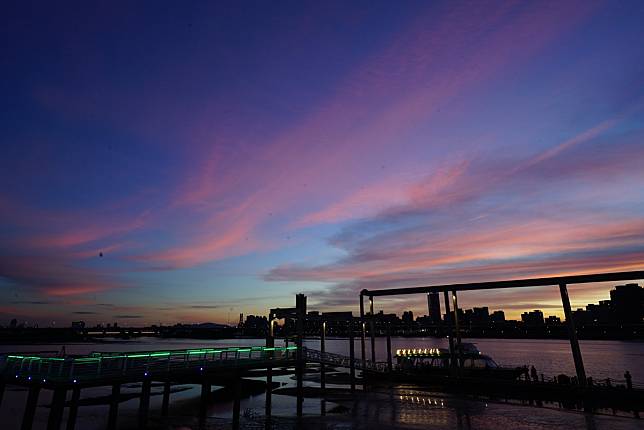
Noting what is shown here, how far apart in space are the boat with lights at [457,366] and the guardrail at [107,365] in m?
29.2

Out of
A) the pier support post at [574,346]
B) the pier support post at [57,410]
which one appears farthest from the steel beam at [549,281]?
the pier support post at [57,410]

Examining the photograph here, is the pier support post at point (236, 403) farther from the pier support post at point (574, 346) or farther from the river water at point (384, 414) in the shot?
the pier support post at point (574, 346)

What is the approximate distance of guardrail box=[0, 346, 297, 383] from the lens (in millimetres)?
22344

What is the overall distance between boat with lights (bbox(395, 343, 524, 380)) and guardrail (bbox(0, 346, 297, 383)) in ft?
95.9

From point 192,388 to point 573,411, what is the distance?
174 feet

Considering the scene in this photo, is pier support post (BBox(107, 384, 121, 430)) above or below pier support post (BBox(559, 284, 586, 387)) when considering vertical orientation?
below

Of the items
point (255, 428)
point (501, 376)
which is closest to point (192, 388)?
point (255, 428)

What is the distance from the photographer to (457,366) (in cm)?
5309

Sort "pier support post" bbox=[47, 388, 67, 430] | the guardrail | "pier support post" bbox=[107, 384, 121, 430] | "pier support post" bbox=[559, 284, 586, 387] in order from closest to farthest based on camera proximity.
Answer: "pier support post" bbox=[47, 388, 67, 430] < the guardrail < "pier support post" bbox=[107, 384, 121, 430] < "pier support post" bbox=[559, 284, 586, 387]

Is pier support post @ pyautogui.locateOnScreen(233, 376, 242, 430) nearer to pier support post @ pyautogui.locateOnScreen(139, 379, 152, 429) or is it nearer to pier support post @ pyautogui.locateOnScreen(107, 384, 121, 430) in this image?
pier support post @ pyautogui.locateOnScreen(139, 379, 152, 429)

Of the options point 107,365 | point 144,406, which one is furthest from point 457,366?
point 107,365

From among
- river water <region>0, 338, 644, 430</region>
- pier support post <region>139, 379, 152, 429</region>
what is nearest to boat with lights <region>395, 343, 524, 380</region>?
river water <region>0, 338, 644, 430</region>

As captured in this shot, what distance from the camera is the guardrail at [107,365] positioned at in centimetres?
2234

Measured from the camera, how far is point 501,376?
171 feet
